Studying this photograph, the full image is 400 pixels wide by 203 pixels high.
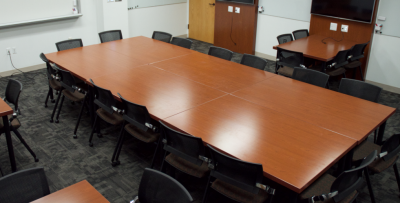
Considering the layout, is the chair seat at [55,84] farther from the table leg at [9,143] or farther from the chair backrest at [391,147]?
the chair backrest at [391,147]

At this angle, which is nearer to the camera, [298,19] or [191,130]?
[191,130]

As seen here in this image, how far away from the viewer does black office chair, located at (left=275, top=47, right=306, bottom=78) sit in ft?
17.0

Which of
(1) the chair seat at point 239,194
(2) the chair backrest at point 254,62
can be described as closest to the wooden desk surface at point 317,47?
(2) the chair backrest at point 254,62

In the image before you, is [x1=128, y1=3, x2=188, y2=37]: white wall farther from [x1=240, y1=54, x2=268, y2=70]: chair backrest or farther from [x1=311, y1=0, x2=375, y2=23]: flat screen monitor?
[x1=240, y1=54, x2=268, y2=70]: chair backrest

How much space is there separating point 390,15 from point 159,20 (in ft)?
17.0

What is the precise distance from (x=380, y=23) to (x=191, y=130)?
4454mm

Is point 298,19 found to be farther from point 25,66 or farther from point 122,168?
point 25,66

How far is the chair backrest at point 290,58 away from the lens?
5169 mm

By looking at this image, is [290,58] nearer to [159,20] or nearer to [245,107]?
[245,107]

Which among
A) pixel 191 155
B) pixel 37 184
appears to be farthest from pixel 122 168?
pixel 37 184

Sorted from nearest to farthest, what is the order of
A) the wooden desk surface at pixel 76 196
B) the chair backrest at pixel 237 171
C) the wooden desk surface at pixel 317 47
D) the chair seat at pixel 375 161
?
the wooden desk surface at pixel 76 196, the chair backrest at pixel 237 171, the chair seat at pixel 375 161, the wooden desk surface at pixel 317 47

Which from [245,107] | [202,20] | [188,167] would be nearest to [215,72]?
[245,107]

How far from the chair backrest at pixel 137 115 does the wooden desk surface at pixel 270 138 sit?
0.92ft

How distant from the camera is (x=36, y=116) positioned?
4.92m
